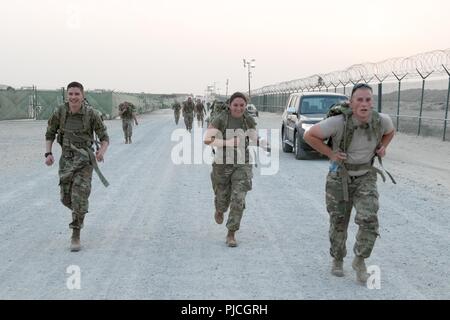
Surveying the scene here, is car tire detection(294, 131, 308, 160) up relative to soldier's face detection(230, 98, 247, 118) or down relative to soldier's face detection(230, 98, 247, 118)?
down

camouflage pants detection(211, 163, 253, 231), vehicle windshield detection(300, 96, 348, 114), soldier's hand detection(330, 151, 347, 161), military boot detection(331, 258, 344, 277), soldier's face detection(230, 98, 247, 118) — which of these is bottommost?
military boot detection(331, 258, 344, 277)

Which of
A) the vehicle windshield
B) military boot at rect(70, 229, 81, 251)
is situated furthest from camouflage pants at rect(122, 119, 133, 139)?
military boot at rect(70, 229, 81, 251)

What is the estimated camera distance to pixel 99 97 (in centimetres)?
4169

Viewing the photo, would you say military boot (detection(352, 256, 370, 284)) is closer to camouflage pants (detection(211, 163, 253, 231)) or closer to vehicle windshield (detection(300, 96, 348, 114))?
camouflage pants (detection(211, 163, 253, 231))

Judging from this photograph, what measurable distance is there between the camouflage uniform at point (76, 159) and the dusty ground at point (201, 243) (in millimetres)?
482

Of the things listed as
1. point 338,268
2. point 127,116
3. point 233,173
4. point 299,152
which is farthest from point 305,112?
point 338,268

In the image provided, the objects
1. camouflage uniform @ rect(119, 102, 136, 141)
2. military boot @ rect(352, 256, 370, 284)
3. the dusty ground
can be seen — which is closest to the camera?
the dusty ground

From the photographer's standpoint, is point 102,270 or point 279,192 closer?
point 102,270

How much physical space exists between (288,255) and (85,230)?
2531 mm

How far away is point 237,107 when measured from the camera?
578cm

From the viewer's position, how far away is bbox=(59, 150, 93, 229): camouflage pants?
18.7 feet

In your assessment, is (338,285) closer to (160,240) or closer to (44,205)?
(160,240)

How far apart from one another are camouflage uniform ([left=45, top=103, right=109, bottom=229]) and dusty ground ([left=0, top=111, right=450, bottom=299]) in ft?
1.58
